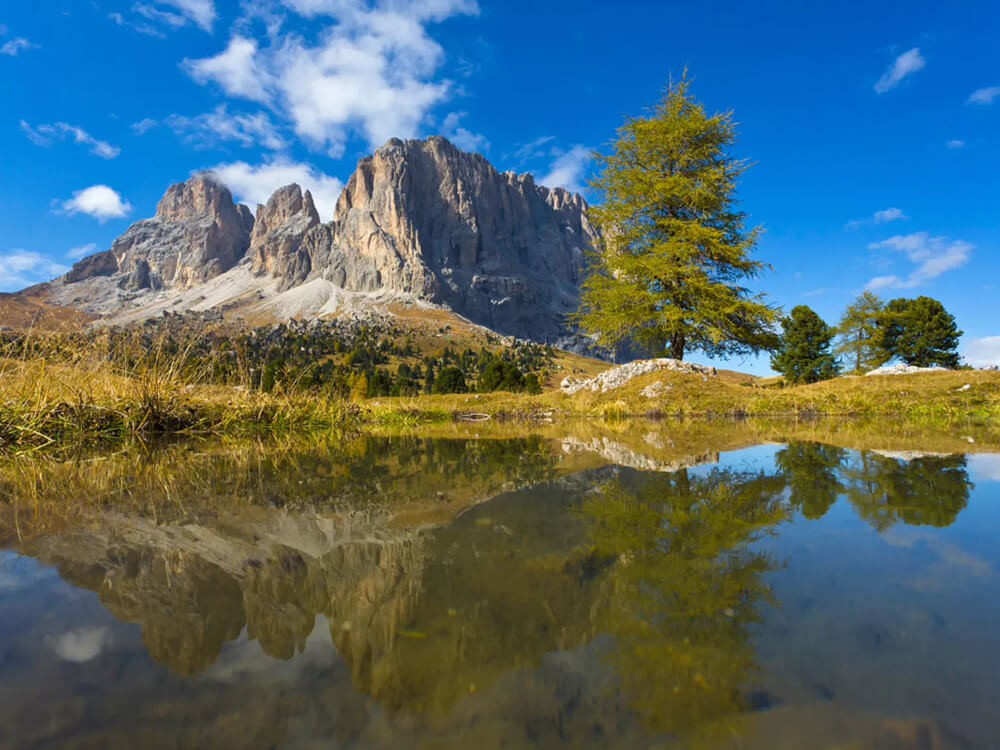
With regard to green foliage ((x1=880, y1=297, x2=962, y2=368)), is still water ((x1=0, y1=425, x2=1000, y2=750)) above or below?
below

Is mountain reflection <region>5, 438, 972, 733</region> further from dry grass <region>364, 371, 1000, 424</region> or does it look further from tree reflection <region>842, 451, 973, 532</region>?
dry grass <region>364, 371, 1000, 424</region>

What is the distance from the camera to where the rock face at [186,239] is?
176 m

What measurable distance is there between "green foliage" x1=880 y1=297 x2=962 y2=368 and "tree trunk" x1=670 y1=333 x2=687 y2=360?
28013mm

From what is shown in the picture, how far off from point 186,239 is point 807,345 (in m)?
201

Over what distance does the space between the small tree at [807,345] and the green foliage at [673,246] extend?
2026 centimetres

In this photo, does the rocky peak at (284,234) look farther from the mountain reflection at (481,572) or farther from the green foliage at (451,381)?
the mountain reflection at (481,572)

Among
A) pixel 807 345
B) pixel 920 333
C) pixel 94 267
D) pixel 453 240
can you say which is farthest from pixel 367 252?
pixel 920 333

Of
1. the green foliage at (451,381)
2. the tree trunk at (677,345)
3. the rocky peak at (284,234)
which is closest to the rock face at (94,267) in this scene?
the rocky peak at (284,234)

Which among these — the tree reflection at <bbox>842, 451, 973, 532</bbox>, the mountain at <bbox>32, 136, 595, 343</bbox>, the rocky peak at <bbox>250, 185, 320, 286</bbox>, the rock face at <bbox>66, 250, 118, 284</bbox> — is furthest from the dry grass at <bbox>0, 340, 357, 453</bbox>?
the rock face at <bbox>66, 250, 118, 284</bbox>

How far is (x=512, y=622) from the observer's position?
118 cm

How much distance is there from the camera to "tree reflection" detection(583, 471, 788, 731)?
0.89m

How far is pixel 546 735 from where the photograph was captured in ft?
2.66

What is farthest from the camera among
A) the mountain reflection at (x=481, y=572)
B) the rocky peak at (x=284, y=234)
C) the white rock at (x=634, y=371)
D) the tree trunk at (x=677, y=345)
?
the rocky peak at (x=284, y=234)

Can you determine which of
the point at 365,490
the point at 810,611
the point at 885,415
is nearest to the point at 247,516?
the point at 365,490
